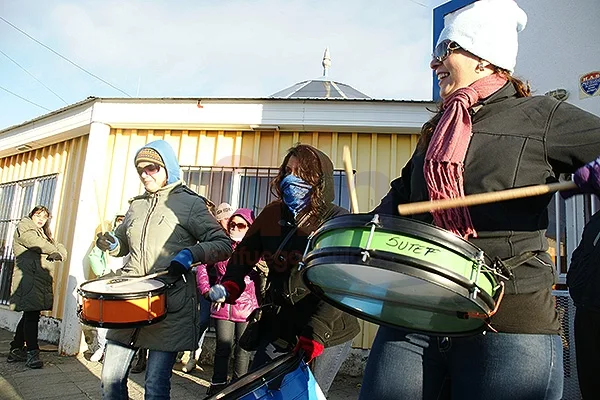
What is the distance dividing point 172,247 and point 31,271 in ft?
11.9

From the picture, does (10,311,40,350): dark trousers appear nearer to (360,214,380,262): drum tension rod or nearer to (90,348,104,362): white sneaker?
(90,348,104,362): white sneaker

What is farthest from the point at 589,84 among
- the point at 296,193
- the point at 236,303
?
the point at 236,303

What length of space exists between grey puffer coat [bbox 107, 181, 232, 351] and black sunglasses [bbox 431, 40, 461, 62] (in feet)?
6.13

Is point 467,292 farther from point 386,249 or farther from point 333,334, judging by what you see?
point 333,334

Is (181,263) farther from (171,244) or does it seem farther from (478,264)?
(478,264)

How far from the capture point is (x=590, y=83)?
184 inches

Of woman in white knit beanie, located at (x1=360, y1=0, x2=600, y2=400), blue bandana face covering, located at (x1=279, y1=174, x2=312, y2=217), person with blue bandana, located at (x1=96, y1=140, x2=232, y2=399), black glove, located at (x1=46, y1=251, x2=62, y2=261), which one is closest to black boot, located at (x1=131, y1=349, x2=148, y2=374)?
black glove, located at (x1=46, y1=251, x2=62, y2=261)

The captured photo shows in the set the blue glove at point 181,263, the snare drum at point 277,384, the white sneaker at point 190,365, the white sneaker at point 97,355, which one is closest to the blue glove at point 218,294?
the blue glove at point 181,263

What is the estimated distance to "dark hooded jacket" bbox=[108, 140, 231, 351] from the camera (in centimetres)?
296

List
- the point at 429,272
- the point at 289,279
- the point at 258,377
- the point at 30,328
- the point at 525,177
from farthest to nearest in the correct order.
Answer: the point at 30,328, the point at 289,279, the point at 258,377, the point at 525,177, the point at 429,272

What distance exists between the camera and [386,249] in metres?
1.34

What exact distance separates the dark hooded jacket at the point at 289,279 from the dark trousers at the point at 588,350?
44.4 inches

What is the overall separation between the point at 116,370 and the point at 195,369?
298cm

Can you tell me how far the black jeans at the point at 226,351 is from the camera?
4.24 meters
